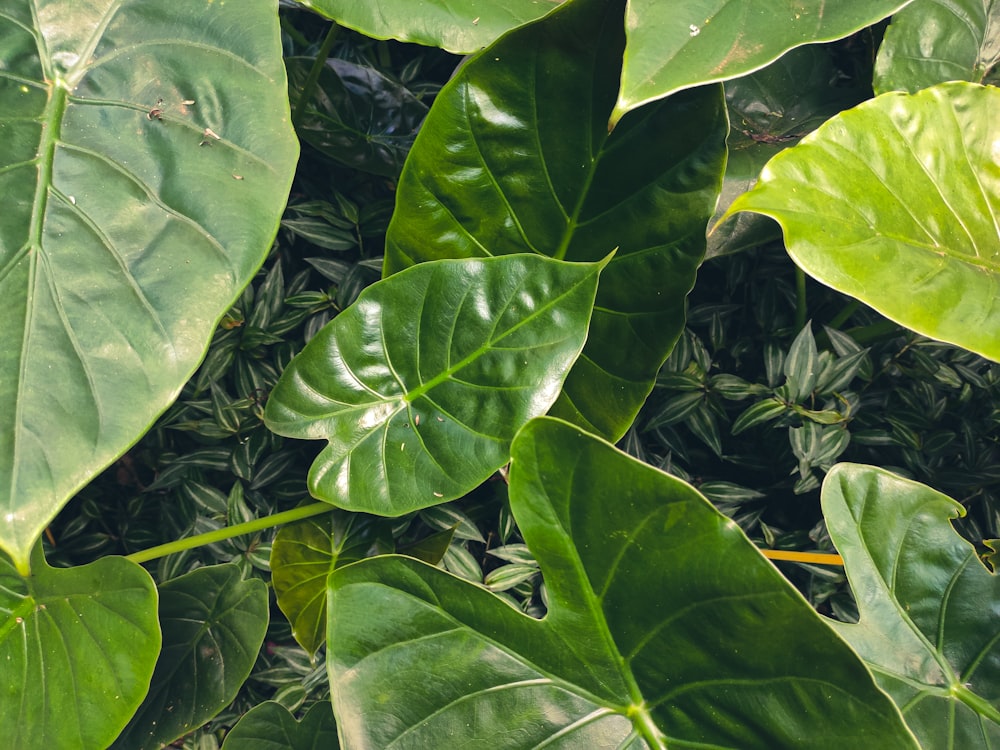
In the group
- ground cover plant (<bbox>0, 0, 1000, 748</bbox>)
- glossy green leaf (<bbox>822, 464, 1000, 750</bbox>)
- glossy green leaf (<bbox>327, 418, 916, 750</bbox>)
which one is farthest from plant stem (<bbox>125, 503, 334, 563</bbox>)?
glossy green leaf (<bbox>822, 464, 1000, 750</bbox>)

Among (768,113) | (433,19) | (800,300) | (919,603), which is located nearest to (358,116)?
(433,19)

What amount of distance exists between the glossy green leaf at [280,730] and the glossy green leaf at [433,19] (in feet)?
2.61

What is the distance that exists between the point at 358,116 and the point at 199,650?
795 millimetres

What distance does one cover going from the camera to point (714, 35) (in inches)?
21.9

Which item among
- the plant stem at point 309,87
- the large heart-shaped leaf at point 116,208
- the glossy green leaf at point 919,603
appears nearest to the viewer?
the large heart-shaped leaf at point 116,208

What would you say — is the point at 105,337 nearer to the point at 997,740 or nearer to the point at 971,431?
the point at 997,740

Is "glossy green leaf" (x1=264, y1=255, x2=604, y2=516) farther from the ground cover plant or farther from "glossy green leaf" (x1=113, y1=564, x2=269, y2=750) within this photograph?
"glossy green leaf" (x1=113, y1=564, x2=269, y2=750)

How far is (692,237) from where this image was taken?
0.74m

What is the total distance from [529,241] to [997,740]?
73 cm

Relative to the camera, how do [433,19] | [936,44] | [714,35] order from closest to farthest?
[714,35] < [433,19] < [936,44]

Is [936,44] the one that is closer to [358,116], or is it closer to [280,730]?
[358,116]

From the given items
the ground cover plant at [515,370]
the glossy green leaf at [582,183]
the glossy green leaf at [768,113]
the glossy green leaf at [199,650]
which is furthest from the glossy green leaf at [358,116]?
the glossy green leaf at [199,650]

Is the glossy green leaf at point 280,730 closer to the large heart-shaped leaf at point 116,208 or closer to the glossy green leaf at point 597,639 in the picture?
the glossy green leaf at point 597,639

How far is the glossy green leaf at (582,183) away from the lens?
27.8 inches
